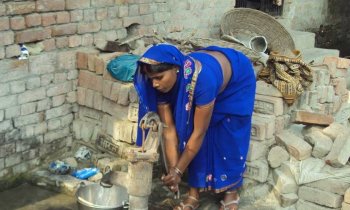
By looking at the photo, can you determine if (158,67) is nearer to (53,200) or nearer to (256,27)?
(53,200)

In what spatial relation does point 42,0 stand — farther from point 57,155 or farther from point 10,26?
point 57,155

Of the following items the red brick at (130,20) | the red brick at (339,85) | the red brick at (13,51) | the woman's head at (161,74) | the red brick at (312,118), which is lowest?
the red brick at (312,118)

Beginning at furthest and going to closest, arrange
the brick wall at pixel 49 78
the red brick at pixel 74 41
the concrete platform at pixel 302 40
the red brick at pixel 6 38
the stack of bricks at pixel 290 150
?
the concrete platform at pixel 302 40
the red brick at pixel 74 41
the brick wall at pixel 49 78
the red brick at pixel 6 38
the stack of bricks at pixel 290 150

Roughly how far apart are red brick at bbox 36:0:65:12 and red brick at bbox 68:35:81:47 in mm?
302

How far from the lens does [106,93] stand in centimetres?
516

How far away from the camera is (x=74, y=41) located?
17.6ft

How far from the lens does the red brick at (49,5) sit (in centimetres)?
501

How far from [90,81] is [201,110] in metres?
1.89

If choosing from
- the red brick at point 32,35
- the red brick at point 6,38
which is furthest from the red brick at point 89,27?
the red brick at point 6,38

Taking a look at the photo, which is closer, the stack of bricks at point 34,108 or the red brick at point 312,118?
the stack of bricks at point 34,108

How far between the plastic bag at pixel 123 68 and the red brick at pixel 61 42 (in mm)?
500

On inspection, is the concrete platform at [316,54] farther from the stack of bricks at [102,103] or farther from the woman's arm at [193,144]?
the woman's arm at [193,144]

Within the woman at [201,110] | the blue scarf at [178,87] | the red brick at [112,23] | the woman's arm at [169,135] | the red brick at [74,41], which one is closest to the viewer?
the blue scarf at [178,87]

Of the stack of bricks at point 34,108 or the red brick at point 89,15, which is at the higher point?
the red brick at point 89,15
